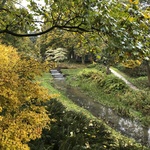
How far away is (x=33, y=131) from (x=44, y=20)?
7.14 feet

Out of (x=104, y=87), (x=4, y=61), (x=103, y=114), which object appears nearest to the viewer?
(x=4, y=61)

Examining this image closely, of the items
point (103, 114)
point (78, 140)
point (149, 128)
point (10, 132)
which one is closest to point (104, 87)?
point (103, 114)

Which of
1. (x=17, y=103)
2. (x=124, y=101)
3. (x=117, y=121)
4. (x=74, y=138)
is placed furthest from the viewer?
(x=124, y=101)

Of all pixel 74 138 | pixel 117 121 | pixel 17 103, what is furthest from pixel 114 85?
pixel 17 103

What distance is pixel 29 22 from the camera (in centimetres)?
389

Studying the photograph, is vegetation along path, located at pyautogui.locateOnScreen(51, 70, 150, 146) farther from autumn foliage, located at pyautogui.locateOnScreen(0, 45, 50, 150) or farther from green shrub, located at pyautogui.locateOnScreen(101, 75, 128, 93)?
autumn foliage, located at pyautogui.locateOnScreen(0, 45, 50, 150)

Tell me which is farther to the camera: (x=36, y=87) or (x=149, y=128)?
(x=149, y=128)

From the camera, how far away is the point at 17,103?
10.1 feet

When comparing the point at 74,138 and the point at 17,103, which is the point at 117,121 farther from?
the point at 17,103

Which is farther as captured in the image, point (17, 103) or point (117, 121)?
point (117, 121)

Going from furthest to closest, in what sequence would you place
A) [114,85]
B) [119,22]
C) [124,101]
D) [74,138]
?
[114,85], [124,101], [74,138], [119,22]

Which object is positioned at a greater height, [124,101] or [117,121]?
[124,101]

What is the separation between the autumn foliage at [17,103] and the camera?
2705 mm

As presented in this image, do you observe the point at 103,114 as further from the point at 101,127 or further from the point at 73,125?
the point at 73,125
